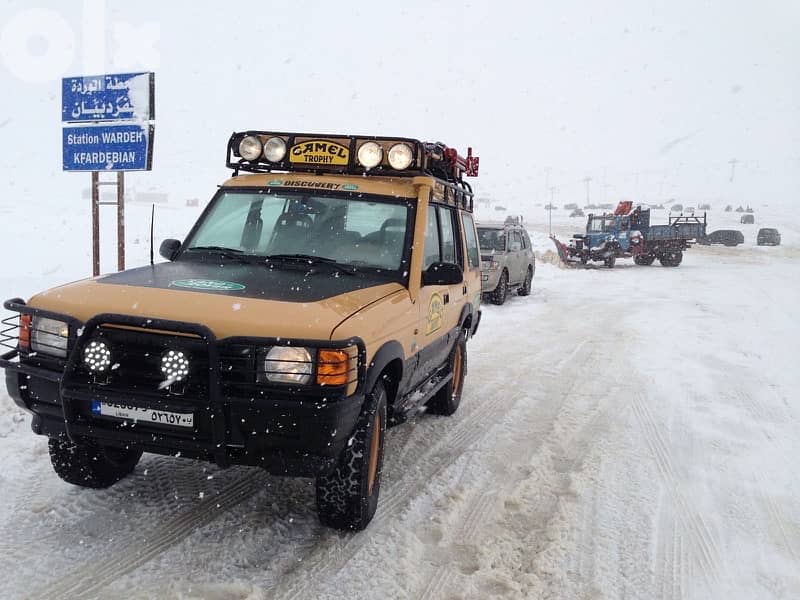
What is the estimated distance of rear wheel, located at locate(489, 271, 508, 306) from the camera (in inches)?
548

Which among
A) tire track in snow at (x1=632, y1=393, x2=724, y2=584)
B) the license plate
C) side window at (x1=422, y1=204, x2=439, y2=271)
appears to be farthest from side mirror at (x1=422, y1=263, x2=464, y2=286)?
tire track in snow at (x1=632, y1=393, x2=724, y2=584)

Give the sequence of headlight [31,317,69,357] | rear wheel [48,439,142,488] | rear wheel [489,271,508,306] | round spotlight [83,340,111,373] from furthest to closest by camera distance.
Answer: rear wheel [489,271,508,306]
rear wheel [48,439,142,488]
headlight [31,317,69,357]
round spotlight [83,340,111,373]

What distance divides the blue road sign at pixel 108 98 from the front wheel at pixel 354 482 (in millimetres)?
5601

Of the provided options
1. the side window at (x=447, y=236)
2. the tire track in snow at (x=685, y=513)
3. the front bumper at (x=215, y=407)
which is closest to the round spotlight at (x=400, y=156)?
the side window at (x=447, y=236)

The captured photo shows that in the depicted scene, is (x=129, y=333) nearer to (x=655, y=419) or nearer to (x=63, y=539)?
(x=63, y=539)

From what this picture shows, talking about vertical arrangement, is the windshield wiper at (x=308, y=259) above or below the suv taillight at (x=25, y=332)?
above

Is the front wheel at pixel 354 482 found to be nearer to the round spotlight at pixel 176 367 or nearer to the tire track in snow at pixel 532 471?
the tire track in snow at pixel 532 471

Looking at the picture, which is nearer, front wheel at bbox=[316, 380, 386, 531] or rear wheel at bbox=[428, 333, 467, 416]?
front wheel at bbox=[316, 380, 386, 531]

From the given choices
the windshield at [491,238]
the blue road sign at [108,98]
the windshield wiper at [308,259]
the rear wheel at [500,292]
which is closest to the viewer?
the windshield wiper at [308,259]

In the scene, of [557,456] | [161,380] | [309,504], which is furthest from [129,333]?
[557,456]

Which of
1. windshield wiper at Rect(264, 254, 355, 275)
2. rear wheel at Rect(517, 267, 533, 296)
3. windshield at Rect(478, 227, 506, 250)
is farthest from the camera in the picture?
rear wheel at Rect(517, 267, 533, 296)

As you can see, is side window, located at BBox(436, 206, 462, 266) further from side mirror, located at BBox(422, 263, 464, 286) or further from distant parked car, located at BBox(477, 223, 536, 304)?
distant parked car, located at BBox(477, 223, 536, 304)

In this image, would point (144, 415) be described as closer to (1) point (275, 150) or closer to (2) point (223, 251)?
(2) point (223, 251)

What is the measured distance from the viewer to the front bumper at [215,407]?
301 cm
